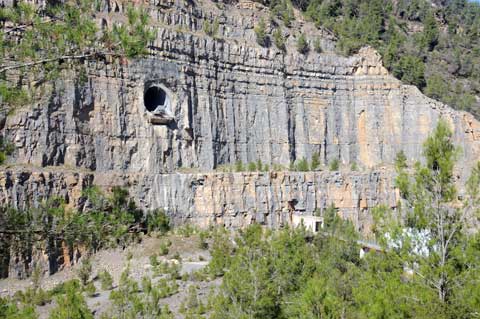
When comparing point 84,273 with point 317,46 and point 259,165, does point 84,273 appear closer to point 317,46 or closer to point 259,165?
point 259,165

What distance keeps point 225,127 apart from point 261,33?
9263mm

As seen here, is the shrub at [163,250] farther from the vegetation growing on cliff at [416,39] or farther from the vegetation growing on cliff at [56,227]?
the vegetation growing on cliff at [416,39]

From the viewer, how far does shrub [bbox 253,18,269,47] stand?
1864 inches

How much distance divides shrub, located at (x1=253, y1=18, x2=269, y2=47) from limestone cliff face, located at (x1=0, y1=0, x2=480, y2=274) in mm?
724

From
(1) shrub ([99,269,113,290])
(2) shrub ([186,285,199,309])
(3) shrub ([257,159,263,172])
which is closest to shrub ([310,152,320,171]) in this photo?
(3) shrub ([257,159,263,172])

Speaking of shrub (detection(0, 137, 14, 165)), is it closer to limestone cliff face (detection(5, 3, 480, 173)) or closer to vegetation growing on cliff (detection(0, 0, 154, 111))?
vegetation growing on cliff (detection(0, 0, 154, 111))

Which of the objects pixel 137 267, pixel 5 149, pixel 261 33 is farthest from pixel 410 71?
pixel 5 149

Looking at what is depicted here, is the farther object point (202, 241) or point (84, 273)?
point (202, 241)

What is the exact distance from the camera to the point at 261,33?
1863 inches

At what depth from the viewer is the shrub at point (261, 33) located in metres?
47.3

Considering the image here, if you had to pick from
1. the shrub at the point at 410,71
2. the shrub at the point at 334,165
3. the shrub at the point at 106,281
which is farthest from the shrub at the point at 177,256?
the shrub at the point at 410,71

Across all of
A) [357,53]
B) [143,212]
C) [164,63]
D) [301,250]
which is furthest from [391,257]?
[357,53]

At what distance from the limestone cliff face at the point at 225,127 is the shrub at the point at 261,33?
72 cm

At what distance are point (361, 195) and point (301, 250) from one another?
19.4 metres
